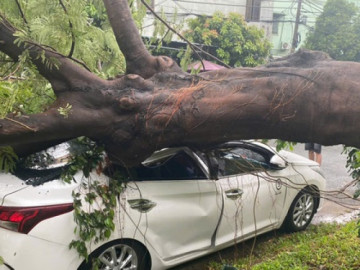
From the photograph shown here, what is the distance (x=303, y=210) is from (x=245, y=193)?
1.43 m

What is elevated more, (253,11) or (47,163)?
(253,11)

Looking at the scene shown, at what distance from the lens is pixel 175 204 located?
12.8 feet

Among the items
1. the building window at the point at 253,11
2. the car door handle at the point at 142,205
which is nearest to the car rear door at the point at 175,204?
the car door handle at the point at 142,205

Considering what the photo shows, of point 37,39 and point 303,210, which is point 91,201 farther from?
point 303,210

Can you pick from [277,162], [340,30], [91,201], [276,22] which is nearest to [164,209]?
[91,201]

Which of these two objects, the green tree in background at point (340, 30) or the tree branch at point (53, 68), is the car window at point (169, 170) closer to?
the tree branch at point (53, 68)

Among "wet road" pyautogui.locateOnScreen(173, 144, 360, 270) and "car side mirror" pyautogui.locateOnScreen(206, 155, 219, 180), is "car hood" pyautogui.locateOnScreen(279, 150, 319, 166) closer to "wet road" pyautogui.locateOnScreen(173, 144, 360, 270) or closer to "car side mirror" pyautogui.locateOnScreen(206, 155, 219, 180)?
"wet road" pyautogui.locateOnScreen(173, 144, 360, 270)

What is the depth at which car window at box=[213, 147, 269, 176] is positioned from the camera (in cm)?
440

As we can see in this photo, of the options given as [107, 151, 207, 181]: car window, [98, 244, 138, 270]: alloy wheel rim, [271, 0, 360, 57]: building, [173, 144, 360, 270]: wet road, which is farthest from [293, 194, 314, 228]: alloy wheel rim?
[271, 0, 360, 57]: building

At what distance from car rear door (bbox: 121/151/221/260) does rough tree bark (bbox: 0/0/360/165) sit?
25.6 inches

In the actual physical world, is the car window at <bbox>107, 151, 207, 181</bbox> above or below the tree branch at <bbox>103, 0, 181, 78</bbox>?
below

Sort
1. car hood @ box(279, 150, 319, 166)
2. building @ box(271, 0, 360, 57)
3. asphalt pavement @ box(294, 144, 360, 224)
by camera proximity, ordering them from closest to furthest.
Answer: asphalt pavement @ box(294, 144, 360, 224) < car hood @ box(279, 150, 319, 166) < building @ box(271, 0, 360, 57)

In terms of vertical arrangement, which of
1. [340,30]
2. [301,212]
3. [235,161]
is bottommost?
[301,212]

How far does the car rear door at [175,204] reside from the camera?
146 inches
